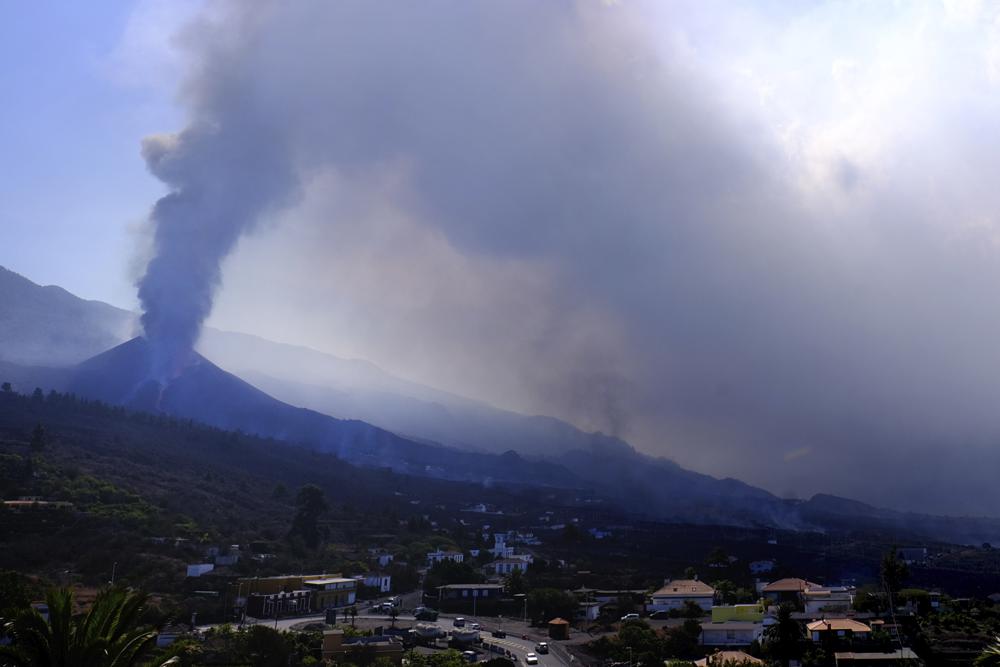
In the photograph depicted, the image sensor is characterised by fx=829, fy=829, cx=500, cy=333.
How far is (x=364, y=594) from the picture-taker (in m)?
72.5

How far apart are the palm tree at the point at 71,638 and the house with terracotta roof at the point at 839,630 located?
128 ft

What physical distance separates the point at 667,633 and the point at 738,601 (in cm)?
1576

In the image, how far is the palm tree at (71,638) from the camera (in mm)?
20750

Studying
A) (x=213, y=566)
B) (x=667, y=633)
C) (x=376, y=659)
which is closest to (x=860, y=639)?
(x=667, y=633)

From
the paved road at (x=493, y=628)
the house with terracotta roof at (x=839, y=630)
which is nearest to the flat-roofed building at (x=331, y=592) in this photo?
the paved road at (x=493, y=628)

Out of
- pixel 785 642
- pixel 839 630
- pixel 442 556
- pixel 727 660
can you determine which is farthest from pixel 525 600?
pixel 727 660

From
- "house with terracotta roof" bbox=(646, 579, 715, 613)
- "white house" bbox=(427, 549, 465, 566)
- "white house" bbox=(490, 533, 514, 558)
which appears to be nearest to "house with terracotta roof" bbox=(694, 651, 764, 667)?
"house with terracotta roof" bbox=(646, 579, 715, 613)

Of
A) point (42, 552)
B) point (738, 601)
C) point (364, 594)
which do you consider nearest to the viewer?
point (42, 552)

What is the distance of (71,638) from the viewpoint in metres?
21.2

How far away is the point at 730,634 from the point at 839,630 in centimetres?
646

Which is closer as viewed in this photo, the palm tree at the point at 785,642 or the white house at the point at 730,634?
the palm tree at the point at 785,642

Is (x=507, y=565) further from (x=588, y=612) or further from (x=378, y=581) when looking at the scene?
(x=588, y=612)

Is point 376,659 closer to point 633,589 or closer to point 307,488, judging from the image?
point 633,589

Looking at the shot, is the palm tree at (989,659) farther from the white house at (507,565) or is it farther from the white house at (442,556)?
the white house at (442,556)
